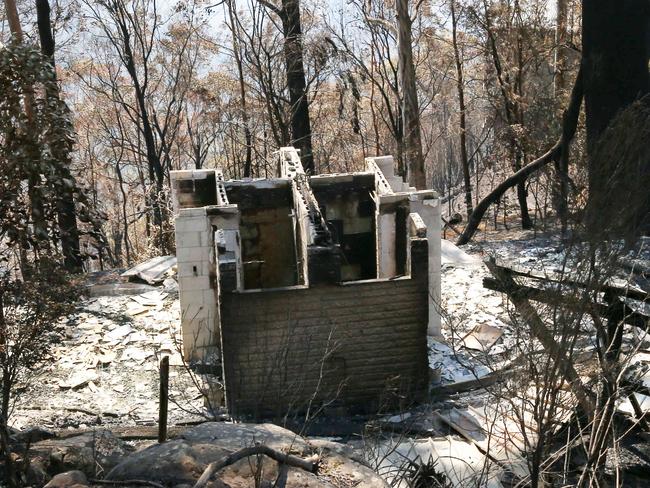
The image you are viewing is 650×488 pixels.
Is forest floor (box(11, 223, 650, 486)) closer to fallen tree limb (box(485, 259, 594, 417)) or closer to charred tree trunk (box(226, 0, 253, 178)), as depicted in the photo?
fallen tree limb (box(485, 259, 594, 417))

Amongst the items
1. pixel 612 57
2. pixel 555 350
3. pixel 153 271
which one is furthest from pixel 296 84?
pixel 555 350

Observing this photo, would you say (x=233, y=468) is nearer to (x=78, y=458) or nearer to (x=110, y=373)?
(x=78, y=458)

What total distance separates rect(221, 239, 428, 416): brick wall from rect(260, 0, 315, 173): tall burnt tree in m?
12.3

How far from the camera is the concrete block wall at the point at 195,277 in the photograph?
1255 cm

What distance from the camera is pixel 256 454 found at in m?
4.23

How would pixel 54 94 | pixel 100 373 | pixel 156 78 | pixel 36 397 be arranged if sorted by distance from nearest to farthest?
pixel 54 94 < pixel 36 397 < pixel 100 373 < pixel 156 78

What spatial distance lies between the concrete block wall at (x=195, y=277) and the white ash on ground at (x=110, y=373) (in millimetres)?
480

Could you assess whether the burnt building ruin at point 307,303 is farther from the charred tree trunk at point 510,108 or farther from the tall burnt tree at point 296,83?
the charred tree trunk at point 510,108

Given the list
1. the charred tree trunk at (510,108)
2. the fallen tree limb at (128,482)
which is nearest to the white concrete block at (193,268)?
the fallen tree limb at (128,482)

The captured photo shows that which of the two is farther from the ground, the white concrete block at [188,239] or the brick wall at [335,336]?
the white concrete block at [188,239]

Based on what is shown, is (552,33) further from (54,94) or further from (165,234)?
(54,94)

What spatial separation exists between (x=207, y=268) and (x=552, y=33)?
59.2ft

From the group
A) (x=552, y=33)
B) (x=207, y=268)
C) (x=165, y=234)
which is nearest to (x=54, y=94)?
(x=207, y=268)

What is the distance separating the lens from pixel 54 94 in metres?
8.91
